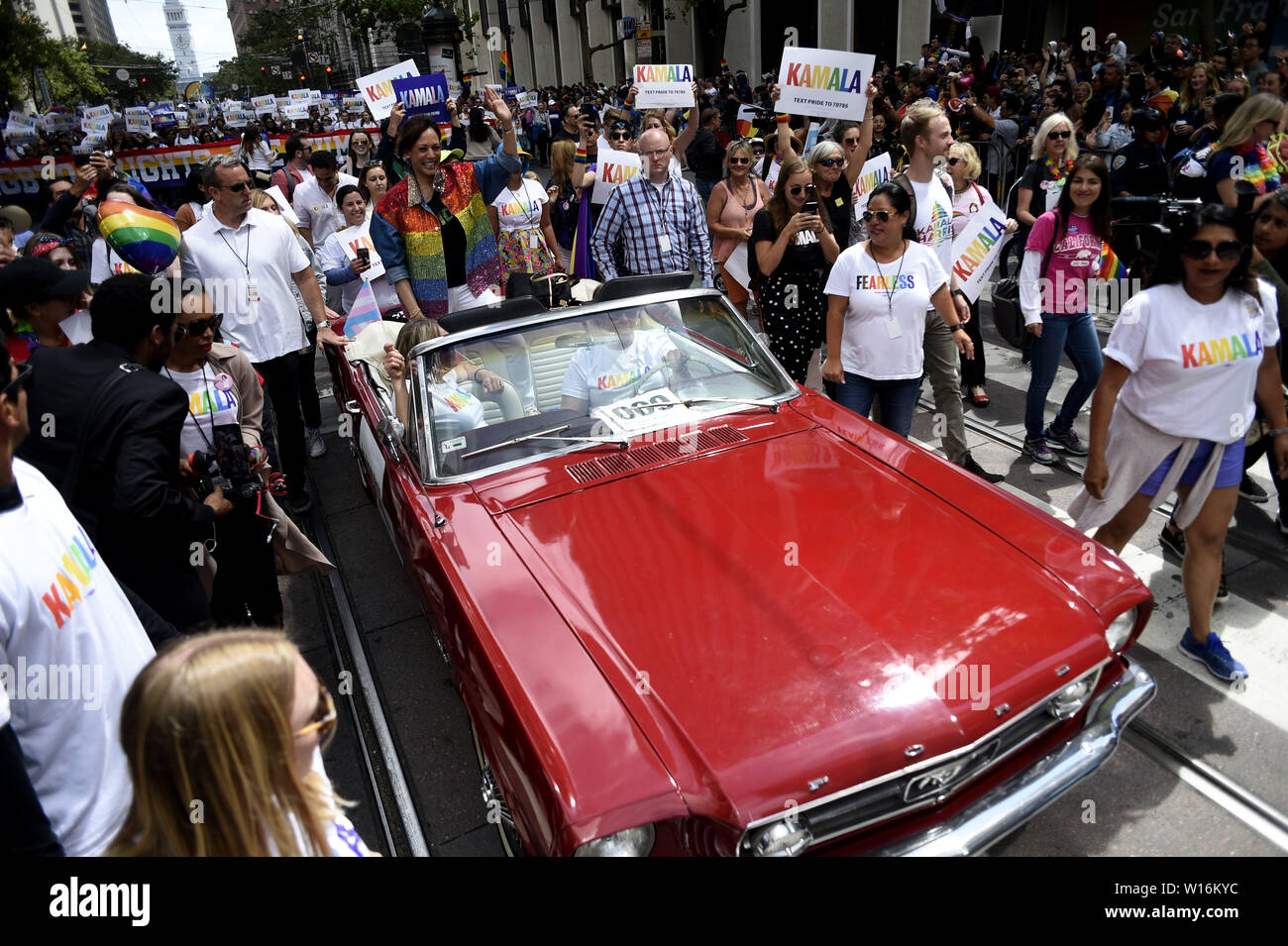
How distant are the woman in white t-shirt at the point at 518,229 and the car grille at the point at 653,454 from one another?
3546 mm

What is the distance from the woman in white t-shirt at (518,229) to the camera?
6.62 m

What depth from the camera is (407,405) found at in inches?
141

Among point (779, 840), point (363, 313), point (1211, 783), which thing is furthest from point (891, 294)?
point (363, 313)

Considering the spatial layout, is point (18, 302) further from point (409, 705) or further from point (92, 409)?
point (409, 705)

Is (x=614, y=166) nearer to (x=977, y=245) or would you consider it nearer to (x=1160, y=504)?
(x=977, y=245)

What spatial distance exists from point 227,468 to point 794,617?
238 centimetres

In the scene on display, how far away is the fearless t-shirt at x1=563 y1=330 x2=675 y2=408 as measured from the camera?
364 centimetres

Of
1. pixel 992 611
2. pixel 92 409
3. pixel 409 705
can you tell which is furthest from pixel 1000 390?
pixel 92 409

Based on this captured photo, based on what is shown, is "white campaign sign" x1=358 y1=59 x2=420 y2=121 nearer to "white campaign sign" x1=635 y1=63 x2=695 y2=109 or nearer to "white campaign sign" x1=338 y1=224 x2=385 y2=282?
"white campaign sign" x1=635 y1=63 x2=695 y2=109

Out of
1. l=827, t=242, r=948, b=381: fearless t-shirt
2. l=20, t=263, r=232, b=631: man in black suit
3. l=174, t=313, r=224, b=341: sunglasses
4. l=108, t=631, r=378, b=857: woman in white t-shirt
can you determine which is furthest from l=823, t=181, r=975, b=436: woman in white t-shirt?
l=108, t=631, r=378, b=857: woman in white t-shirt

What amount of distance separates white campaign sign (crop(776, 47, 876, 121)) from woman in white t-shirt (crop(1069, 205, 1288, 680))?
4113mm

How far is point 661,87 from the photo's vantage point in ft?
27.9

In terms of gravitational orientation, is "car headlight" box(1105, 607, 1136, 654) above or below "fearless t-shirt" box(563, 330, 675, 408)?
below

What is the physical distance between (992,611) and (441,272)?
4.81 m
